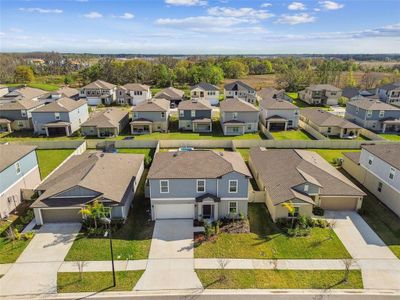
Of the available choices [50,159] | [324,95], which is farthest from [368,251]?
[324,95]

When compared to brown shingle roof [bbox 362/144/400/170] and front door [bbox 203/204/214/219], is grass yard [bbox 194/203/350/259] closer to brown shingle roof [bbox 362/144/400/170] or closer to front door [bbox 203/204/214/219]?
front door [bbox 203/204/214/219]

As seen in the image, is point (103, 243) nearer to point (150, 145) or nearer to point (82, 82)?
point (150, 145)

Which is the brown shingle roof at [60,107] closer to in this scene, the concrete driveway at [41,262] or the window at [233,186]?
the concrete driveway at [41,262]

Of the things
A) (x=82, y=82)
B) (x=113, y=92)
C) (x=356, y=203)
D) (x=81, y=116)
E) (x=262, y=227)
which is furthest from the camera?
(x=82, y=82)

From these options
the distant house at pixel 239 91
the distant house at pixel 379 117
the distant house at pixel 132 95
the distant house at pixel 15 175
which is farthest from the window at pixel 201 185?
the distant house at pixel 239 91

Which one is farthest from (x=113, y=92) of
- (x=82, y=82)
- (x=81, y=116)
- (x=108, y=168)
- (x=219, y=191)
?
(x=219, y=191)

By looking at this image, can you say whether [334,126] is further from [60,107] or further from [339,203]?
[60,107]
